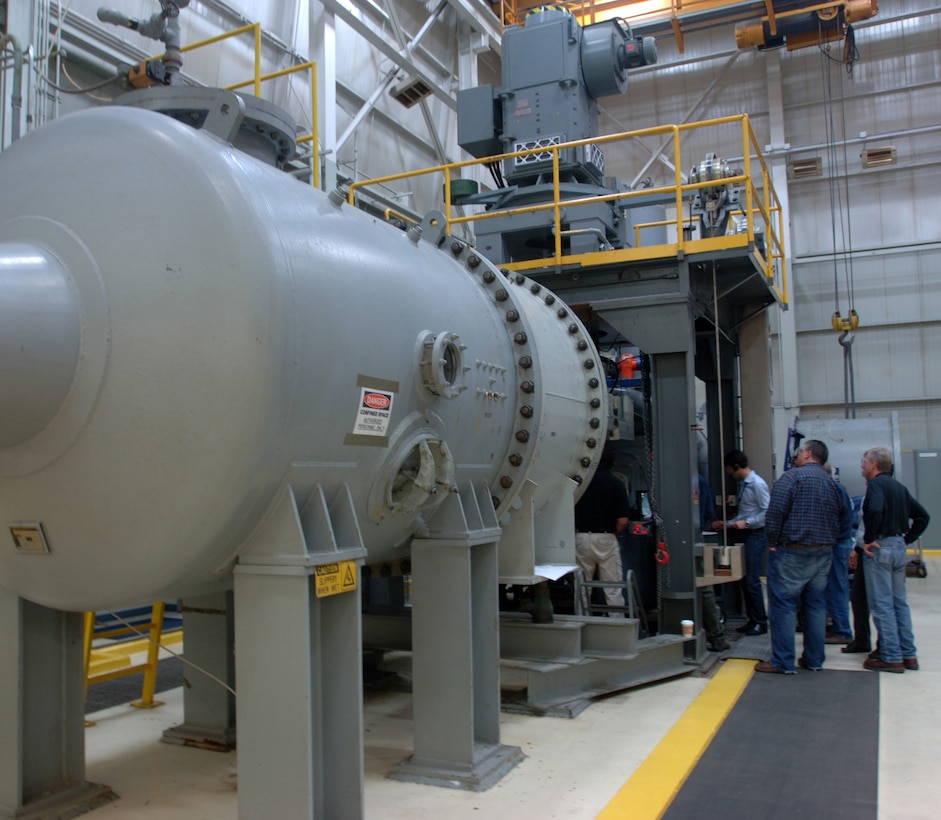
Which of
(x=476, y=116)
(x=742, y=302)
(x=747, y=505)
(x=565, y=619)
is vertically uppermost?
(x=476, y=116)

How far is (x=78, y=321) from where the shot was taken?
2748 mm

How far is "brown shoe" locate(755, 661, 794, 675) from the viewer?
595 cm

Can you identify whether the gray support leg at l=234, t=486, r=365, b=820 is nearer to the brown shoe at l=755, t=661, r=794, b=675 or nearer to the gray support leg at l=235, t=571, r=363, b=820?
the gray support leg at l=235, t=571, r=363, b=820

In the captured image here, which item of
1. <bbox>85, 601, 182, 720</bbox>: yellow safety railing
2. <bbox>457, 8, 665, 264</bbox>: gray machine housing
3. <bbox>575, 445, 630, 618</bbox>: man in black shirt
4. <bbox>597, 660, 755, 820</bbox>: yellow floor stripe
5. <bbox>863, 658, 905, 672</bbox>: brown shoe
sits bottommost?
<bbox>597, 660, 755, 820</bbox>: yellow floor stripe

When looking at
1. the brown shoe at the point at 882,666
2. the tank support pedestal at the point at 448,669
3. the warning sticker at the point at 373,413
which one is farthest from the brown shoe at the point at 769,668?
the warning sticker at the point at 373,413

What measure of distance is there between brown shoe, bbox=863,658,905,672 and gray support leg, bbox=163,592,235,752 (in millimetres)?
4432

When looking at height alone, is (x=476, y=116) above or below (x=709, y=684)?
above

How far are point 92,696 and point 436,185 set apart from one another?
9.87 metres

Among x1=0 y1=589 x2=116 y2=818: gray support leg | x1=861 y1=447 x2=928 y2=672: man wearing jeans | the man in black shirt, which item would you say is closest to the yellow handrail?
x1=0 y1=589 x2=116 y2=818: gray support leg

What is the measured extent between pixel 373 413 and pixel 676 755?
8.04ft

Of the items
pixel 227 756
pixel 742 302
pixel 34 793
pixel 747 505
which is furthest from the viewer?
pixel 742 302

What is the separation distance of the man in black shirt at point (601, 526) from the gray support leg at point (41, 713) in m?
3.94

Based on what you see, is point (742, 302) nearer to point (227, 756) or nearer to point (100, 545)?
point (227, 756)

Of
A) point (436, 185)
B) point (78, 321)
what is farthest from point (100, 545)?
point (436, 185)
